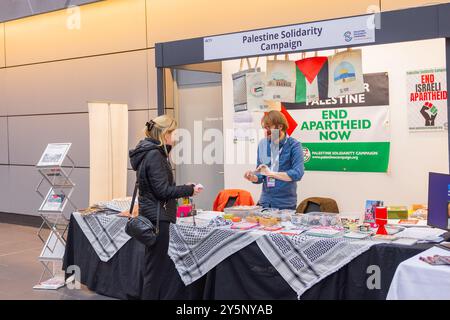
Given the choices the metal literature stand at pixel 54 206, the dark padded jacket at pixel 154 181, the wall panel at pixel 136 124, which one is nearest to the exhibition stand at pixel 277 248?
the metal literature stand at pixel 54 206

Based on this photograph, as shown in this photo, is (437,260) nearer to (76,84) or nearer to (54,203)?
(54,203)

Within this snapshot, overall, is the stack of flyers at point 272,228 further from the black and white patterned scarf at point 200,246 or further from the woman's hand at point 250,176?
the woman's hand at point 250,176

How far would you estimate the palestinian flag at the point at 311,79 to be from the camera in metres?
4.27

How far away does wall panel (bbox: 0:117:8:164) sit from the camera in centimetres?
835

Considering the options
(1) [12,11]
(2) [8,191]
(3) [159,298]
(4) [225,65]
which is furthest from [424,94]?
(2) [8,191]

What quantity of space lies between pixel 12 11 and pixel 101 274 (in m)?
4.61

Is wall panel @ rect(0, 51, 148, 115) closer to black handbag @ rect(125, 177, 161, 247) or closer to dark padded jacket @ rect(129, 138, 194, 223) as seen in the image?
dark padded jacket @ rect(129, 138, 194, 223)

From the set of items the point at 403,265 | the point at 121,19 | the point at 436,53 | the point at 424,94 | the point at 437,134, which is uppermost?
the point at 121,19

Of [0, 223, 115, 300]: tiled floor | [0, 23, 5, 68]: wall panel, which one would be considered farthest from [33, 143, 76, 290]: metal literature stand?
[0, 23, 5, 68]: wall panel

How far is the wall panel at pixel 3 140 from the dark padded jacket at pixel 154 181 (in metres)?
5.76

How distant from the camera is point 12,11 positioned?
7.33m

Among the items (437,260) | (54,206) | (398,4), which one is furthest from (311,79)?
(54,206)

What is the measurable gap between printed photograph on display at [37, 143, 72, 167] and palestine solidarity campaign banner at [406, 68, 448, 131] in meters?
3.03
